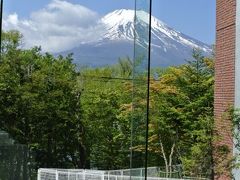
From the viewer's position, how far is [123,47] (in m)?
7.66

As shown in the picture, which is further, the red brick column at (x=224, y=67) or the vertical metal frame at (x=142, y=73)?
the red brick column at (x=224, y=67)

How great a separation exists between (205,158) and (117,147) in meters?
5.69

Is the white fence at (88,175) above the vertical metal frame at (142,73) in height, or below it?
below

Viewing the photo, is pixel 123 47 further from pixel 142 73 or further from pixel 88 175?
pixel 142 73

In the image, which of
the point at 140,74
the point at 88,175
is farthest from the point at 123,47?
the point at 140,74

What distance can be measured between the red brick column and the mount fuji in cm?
58

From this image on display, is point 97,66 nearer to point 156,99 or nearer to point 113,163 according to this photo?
point 113,163

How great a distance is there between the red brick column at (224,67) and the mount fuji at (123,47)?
58cm

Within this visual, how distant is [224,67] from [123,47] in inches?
106

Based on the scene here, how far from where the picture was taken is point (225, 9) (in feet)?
16.9

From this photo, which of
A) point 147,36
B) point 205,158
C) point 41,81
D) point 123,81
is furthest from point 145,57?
Result: point 123,81

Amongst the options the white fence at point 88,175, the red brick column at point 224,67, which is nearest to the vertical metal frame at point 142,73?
the red brick column at point 224,67

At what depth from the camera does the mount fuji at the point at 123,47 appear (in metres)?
5.92

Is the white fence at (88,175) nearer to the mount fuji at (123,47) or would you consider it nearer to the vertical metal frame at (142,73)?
the mount fuji at (123,47)
